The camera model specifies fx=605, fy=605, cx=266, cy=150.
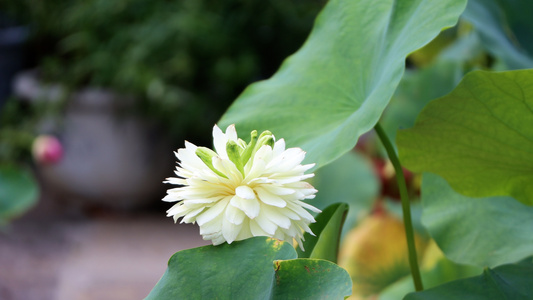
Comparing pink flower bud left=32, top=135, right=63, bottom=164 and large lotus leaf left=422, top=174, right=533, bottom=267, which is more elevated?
pink flower bud left=32, top=135, right=63, bottom=164

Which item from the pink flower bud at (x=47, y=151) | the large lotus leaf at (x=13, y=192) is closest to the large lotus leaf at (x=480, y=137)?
the large lotus leaf at (x=13, y=192)

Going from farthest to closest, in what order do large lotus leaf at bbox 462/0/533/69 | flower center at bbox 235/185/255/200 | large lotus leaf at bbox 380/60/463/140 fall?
large lotus leaf at bbox 380/60/463/140 < large lotus leaf at bbox 462/0/533/69 < flower center at bbox 235/185/255/200

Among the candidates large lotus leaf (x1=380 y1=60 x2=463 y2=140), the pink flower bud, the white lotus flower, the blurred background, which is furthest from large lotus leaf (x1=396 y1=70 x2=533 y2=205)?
the blurred background

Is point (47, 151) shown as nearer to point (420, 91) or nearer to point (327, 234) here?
point (420, 91)

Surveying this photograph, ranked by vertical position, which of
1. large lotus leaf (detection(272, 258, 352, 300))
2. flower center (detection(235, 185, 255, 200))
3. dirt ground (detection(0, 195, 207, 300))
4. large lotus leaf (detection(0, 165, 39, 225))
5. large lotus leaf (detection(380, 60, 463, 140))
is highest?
large lotus leaf (detection(0, 165, 39, 225))

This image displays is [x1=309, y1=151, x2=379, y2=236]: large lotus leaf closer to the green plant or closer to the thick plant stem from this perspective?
the green plant

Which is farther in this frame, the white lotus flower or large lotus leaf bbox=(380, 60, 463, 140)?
large lotus leaf bbox=(380, 60, 463, 140)

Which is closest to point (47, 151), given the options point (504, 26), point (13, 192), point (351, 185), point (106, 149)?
point (13, 192)

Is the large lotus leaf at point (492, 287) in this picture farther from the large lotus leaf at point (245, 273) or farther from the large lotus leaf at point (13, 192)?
the large lotus leaf at point (13, 192)
